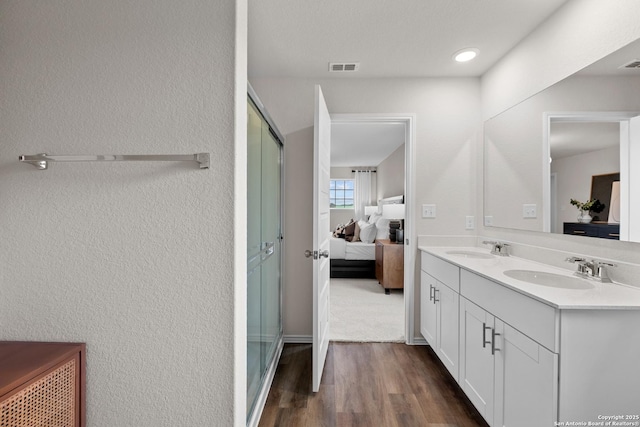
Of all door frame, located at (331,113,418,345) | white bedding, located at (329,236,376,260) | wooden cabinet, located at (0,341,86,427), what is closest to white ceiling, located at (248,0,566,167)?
door frame, located at (331,113,418,345)

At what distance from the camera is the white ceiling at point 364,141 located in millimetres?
4410

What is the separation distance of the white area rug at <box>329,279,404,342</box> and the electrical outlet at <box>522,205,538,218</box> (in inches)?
59.7

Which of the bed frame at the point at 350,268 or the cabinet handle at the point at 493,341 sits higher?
the cabinet handle at the point at 493,341

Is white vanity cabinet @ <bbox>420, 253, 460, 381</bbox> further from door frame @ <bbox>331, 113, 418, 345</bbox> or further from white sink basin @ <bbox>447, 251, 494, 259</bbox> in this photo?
white sink basin @ <bbox>447, 251, 494, 259</bbox>

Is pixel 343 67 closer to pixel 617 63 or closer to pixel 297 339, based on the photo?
pixel 617 63

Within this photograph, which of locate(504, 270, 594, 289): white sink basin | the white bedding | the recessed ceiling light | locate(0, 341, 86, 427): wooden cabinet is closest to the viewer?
locate(0, 341, 86, 427): wooden cabinet

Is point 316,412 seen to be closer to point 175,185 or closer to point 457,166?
point 175,185

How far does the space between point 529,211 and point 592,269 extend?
2.06 ft

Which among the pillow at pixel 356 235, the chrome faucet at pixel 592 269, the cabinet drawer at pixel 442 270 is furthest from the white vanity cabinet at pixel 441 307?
the pillow at pixel 356 235

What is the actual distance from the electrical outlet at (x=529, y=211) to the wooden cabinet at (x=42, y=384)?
2.51 meters

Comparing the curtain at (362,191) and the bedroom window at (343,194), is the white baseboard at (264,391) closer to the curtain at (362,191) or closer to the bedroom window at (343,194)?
the curtain at (362,191)

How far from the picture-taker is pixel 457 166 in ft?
8.80

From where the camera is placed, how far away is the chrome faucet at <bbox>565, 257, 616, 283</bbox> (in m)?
1.45

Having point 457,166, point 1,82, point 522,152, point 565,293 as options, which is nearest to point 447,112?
point 457,166
